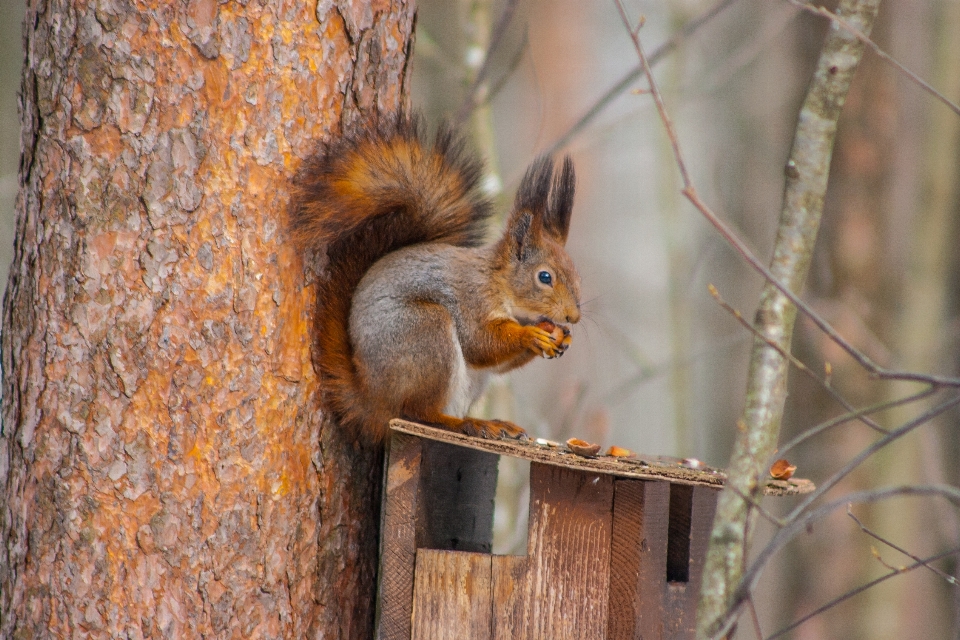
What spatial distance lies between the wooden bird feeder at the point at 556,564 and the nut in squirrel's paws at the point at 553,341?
207mm

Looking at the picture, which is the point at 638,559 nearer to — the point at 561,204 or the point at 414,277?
the point at 414,277

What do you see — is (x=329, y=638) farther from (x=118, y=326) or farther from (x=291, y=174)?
(x=291, y=174)

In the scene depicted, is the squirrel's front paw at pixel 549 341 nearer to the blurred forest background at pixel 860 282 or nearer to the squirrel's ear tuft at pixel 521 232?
the squirrel's ear tuft at pixel 521 232

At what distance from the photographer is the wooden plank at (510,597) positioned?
1558 millimetres

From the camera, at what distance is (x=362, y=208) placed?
5.20 feet

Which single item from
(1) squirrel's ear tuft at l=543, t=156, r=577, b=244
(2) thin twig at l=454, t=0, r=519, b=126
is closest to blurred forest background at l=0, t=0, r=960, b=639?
(2) thin twig at l=454, t=0, r=519, b=126

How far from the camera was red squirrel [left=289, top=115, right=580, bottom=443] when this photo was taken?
1.59m

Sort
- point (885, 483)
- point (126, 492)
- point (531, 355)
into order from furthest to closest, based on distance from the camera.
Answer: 1. point (885, 483)
2. point (531, 355)
3. point (126, 492)

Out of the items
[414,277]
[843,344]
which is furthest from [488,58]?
[843,344]

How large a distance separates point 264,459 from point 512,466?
218 cm

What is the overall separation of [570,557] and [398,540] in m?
0.29

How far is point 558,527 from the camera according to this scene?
1559mm

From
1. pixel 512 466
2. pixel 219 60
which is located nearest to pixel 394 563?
pixel 219 60

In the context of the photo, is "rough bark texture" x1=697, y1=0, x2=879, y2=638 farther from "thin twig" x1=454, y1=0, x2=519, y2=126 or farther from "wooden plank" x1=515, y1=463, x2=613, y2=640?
"thin twig" x1=454, y1=0, x2=519, y2=126
